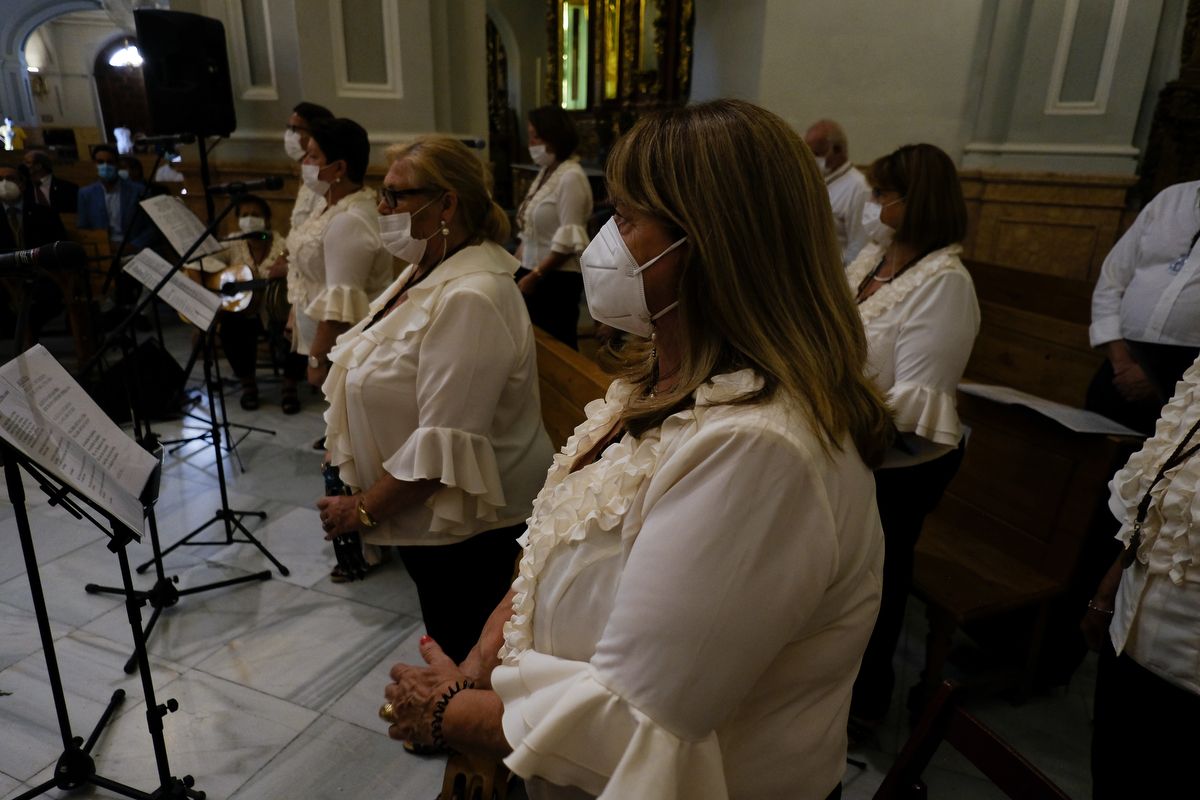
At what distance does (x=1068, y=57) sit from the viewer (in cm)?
532

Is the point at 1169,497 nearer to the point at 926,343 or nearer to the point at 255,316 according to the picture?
the point at 926,343

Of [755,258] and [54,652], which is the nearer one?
[755,258]

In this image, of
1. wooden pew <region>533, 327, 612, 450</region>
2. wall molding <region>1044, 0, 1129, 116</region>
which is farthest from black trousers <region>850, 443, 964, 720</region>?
wall molding <region>1044, 0, 1129, 116</region>

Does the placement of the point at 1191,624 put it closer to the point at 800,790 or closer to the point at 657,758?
the point at 800,790

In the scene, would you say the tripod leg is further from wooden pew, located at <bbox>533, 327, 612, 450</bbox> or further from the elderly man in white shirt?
the elderly man in white shirt

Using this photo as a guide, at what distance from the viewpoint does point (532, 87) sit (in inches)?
428

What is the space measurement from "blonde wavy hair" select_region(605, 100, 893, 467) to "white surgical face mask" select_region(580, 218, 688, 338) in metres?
0.06

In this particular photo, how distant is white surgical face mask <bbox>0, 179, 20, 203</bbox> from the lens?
571 cm

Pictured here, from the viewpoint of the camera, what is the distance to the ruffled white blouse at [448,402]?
5.65ft

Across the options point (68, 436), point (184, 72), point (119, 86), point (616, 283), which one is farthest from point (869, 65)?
point (119, 86)

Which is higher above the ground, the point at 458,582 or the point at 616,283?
the point at 616,283

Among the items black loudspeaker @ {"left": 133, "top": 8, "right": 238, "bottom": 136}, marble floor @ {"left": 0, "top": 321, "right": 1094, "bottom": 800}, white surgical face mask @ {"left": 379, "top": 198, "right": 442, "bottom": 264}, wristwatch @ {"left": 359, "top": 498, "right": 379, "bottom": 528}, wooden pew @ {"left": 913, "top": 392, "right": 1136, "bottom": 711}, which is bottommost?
marble floor @ {"left": 0, "top": 321, "right": 1094, "bottom": 800}

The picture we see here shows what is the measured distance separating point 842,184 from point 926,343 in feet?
9.63

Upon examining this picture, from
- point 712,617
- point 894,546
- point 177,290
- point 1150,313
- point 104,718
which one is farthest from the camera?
point 177,290
